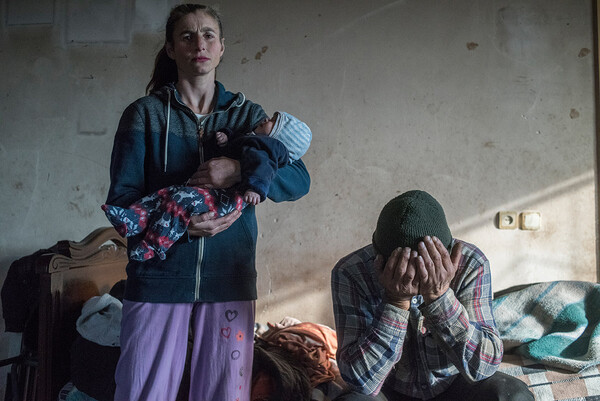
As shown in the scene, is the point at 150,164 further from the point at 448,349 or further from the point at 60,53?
the point at 60,53

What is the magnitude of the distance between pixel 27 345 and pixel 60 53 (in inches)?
52.9

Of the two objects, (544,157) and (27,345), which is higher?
(544,157)

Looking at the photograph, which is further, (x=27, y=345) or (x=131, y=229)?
(x=27, y=345)

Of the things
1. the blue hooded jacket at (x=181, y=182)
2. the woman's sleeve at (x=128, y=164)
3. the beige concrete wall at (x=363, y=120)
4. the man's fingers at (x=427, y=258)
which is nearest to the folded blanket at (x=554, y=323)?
the beige concrete wall at (x=363, y=120)

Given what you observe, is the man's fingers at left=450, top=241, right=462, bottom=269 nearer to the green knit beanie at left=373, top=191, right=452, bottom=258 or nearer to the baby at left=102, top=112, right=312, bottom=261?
the green knit beanie at left=373, top=191, right=452, bottom=258

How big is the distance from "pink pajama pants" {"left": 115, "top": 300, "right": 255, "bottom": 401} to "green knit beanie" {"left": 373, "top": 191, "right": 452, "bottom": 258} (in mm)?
382

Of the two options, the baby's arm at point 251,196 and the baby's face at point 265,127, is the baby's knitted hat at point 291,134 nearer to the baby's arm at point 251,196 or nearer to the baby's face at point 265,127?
the baby's face at point 265,127

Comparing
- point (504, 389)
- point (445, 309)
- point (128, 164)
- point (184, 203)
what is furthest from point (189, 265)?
point (504, 389)

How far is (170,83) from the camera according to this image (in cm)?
120

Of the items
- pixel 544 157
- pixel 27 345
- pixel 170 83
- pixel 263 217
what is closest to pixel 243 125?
pixel 170 83

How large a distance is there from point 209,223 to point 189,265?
0.11 meters

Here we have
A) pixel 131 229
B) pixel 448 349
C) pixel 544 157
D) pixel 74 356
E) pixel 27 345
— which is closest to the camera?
pixel 131 229

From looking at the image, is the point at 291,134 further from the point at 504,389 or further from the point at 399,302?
the point at 504,389

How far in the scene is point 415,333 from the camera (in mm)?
1249
